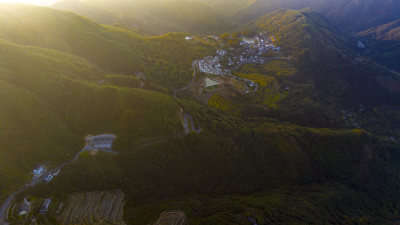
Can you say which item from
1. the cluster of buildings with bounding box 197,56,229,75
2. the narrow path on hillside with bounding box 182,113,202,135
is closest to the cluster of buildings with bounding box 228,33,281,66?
the cluster of buildings with bounding box 197,56,229,75

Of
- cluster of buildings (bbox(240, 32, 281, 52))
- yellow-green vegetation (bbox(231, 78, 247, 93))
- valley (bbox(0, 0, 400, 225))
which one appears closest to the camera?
valley (bbox(0, 0, 400, 225))

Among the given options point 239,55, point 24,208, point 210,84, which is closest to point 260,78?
point 239,55

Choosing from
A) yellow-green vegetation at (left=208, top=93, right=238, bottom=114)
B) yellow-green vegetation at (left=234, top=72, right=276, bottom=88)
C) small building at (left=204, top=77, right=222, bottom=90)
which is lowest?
yellow-green vegetation at (left=208, top=93, right=238, bottom=114)

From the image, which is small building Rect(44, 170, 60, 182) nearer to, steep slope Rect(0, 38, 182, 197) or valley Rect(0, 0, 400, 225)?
valley Rect(0, 0, 400, 225)

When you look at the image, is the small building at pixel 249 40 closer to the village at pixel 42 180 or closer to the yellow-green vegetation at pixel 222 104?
the yellow-green vegetation at pixel 222 104

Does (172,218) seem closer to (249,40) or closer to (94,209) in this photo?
(94,209)

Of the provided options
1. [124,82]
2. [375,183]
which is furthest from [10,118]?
[375,183]

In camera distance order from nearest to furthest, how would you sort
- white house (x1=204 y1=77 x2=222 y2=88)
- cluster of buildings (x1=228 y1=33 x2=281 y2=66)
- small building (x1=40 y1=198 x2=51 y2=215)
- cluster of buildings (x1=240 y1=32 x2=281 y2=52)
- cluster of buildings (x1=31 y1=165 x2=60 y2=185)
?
small building (x1=40 y1=198 x2=51 y2=215)
cluster of buildings (x1=31 y1=165 x2=60 y2=185)
white house (x1=204 y1=77 x2=222 y2=88)
cluster of buildings (x1=228 y1=33 x2=281 y2=66)
cluster of buildings (x1=240 y1=32 x2=281 y2=52)
